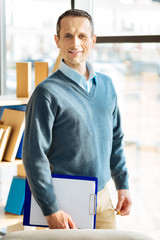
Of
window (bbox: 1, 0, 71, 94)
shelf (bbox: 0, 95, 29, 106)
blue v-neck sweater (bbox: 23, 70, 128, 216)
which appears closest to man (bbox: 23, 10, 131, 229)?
blue v-neck sweater (bbox: 23, 70, 128, 216)

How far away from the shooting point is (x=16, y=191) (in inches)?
98.4

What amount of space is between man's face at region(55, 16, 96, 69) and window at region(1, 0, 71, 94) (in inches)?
67.6

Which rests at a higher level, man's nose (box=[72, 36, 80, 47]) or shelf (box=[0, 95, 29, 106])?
man's nose (box=[72, 36, 80, 47])

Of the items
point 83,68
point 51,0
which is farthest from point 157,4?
point 83,68

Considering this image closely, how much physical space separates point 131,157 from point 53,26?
4.13 feet

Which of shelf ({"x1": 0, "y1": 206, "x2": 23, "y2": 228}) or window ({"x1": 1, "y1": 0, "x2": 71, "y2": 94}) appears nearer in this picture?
shelf ({"x1": 0, "y1": 206, "x2": 23, "y2": 228})

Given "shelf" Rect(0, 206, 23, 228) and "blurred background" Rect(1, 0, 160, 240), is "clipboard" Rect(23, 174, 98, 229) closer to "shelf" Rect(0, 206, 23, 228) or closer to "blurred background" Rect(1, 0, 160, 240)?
"shelf" Rect(0, 206, 23, 228)

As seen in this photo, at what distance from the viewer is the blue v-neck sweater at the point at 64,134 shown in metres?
1.35

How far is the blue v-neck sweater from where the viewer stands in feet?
4.42

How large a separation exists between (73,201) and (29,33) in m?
2.23

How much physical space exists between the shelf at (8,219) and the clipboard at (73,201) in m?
0.98

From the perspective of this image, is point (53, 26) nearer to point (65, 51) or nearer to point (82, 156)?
point (65, 51)

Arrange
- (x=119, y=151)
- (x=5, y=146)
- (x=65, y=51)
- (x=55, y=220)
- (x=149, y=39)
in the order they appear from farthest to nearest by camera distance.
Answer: (x=149, y=39) → (x=5, y=146) → (x=119, y=151) → (x=65, y=51) → (x=55, y=220)

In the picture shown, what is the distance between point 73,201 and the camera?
4.65 feet
